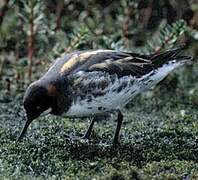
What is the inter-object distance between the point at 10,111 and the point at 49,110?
1.45m

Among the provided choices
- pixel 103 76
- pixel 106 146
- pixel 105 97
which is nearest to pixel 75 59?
pixel 103 76

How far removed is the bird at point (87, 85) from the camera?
15.3 feet

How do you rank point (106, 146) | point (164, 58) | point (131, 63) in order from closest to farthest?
point (106, 146) → point (131, 63) → point (164, 58)

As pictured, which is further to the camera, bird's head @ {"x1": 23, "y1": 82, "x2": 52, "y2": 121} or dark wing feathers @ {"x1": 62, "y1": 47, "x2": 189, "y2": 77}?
dark wing feathers @ {"x1": 62, "y1": 47, "x2": 189, "y2": 77}

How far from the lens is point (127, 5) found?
6891 mm

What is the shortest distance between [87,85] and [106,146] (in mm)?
566

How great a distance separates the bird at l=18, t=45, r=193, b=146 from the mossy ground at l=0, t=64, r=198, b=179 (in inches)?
8.1

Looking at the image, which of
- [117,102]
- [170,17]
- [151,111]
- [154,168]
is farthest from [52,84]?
[170,17]

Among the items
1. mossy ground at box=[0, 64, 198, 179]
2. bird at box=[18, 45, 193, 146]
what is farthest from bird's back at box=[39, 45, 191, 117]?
mossy ground at box=[0, 64, 198, 179]

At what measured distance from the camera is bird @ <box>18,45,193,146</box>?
4.68 metres

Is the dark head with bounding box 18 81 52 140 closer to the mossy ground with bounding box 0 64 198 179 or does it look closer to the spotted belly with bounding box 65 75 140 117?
the spotted belly with bounding box 65 75 140 117

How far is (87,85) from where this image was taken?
469 centimetres

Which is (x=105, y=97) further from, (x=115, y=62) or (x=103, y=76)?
(x=115, y=62)

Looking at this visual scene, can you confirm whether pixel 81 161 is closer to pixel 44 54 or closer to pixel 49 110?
pixel 49 110
